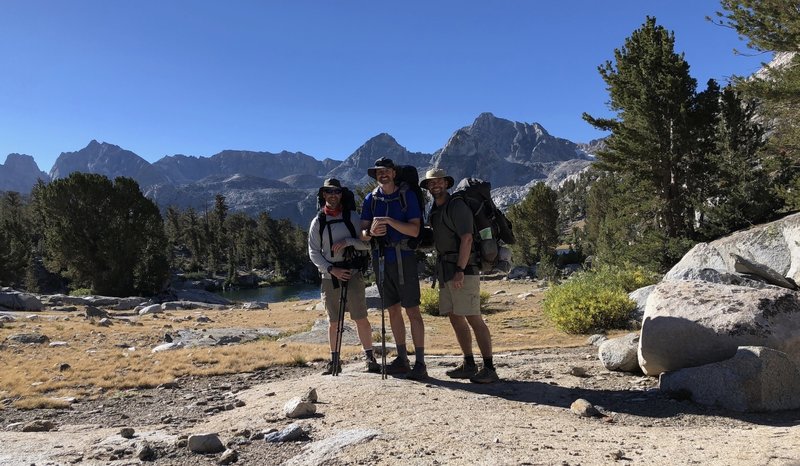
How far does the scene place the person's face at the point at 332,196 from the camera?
6.07 m

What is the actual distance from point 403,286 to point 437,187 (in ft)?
4.00

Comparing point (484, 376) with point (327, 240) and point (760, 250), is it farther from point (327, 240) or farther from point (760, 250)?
point (760, 250)

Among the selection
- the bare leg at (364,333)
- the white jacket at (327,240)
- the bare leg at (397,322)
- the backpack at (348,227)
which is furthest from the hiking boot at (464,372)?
the white jacket at (327,240)

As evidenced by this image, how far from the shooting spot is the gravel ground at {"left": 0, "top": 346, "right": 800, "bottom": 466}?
316cm

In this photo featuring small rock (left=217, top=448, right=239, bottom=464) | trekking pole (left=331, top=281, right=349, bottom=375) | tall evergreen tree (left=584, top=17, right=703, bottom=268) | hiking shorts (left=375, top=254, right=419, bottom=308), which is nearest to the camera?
small rock (left=217, top=448, right=239, bottom=464)

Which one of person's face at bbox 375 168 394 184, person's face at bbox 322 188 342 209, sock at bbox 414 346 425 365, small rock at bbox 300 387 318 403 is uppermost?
person's face at bbox 375 168 394 184

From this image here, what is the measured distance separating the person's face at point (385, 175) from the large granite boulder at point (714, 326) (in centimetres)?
341

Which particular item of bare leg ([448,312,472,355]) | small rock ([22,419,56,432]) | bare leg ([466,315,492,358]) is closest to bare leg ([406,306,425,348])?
bare leg ([448,312,472,355])

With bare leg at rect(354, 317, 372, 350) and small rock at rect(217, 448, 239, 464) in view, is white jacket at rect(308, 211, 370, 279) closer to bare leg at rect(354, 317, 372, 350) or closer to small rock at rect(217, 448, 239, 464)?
bare leg at rect(354, 317, 372, 350)

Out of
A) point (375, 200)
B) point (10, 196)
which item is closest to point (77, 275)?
point (375, 200)

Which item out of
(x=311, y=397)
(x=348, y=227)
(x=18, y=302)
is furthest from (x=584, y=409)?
(x=18, y=302)

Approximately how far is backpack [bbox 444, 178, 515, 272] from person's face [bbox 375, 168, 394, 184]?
78cm

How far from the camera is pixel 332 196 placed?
608 cm

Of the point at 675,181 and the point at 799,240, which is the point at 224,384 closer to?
the point at 799,240
